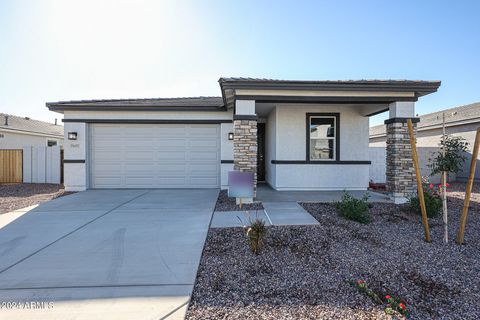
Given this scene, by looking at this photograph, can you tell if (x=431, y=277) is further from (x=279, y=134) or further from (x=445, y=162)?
(x=279, y=134)

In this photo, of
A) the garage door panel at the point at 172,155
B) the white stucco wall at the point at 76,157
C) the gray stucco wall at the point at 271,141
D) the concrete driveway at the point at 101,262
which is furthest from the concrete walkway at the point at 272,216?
the white stucco wall at the point at 76,157

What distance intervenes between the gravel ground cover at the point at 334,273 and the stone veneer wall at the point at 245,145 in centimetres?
215

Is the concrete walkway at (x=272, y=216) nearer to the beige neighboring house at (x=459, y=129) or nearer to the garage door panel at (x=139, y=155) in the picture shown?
the garage door panel at (x=139, y=155)

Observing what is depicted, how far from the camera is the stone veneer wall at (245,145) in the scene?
5848 mm

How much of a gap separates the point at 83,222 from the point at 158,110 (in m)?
4.85

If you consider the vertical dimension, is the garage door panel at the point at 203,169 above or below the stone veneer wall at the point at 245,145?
below

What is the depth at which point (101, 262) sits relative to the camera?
2996mm

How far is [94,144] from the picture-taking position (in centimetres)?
844

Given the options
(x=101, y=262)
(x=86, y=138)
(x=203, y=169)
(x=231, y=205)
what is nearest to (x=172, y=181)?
(x=203, y=169)

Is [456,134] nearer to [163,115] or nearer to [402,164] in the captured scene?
[402,164]

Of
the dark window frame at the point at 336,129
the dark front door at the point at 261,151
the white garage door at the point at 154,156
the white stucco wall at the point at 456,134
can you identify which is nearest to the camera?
the dark window frame at the point at 336,129

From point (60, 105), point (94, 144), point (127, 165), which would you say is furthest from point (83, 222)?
point (60, 105)

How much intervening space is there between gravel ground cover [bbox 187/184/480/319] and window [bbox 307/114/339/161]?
3.84 m

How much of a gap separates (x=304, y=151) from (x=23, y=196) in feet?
30.8
